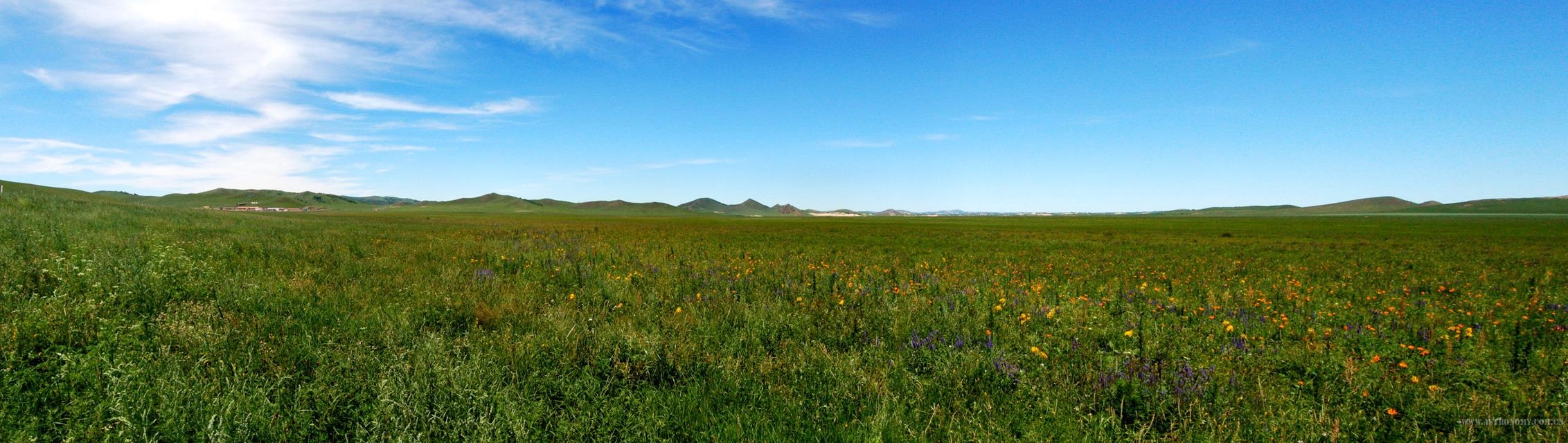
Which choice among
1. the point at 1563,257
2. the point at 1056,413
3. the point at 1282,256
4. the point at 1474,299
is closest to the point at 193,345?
the point at 1056,413

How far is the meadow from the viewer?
3.46 m

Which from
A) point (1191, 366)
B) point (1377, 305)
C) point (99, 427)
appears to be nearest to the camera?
point (99, 427)

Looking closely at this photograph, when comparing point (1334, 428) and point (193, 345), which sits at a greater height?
point (193, 345)

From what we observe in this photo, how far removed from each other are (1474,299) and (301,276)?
19.3m

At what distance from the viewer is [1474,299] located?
9648 mm

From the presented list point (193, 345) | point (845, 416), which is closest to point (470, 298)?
point (193, 345)

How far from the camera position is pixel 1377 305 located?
8.96m

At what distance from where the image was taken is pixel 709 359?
4.75 m

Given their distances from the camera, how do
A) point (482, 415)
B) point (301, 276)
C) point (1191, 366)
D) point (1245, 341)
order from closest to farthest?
point (482, 415) → point (1191, 366) → point (1245, 341) → point (301, 276)

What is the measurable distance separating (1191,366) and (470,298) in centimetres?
771

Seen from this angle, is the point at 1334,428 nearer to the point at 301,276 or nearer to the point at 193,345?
Answer: the point at 193,345

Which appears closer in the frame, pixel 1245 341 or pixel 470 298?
pixel 1245 341

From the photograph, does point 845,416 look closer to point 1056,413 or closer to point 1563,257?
point 1056,413

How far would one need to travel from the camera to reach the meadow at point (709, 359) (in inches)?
136
